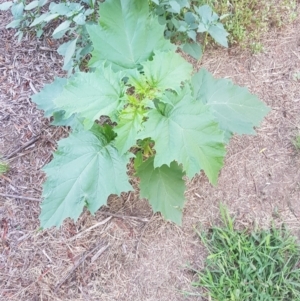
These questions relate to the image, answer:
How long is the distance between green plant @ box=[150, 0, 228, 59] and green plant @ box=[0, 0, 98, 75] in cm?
41

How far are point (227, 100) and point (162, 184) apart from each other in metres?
0.56

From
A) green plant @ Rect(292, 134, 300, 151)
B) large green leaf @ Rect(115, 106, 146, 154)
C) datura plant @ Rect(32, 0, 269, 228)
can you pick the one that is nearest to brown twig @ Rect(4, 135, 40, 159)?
datura plant @ Rect(32, 0, 269, 228)

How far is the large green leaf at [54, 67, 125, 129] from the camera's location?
1.58m

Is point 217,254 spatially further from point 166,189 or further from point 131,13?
point 131,13

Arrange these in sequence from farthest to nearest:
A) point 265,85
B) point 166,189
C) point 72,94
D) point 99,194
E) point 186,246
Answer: point 265,85
point 186,246
point 166,189
point 99,194
point 72,94

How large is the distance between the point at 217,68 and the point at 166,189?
935 mm

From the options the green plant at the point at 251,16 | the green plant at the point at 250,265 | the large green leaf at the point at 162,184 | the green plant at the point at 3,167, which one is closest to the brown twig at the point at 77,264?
the large green leaf at the point at 162,184

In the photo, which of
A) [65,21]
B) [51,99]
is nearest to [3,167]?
[51,99]

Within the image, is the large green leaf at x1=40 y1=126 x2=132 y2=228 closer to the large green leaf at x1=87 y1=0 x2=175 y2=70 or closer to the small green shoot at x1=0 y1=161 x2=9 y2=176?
the large green leaf at x1=87 y1=0 x2=175 y2=70

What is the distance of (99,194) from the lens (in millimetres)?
1722

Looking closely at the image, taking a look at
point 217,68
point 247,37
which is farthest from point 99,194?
point 247,37

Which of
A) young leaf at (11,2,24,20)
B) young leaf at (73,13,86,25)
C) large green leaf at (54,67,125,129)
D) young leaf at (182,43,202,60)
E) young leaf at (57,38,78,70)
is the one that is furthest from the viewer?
young leaf at (182,43,202,60)

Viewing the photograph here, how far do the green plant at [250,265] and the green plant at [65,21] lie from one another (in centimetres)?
125

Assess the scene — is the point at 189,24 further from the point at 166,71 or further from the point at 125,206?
the point at 125,206
